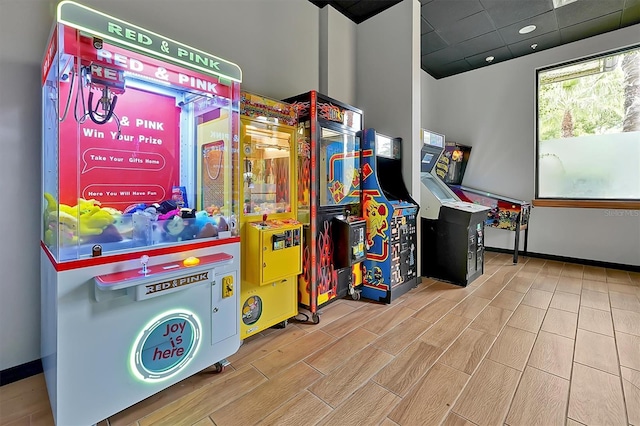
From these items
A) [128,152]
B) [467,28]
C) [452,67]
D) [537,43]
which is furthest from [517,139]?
[128,152]

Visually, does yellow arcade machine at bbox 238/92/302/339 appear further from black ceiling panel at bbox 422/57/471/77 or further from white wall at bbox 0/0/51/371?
black ceiling panel at bbox 422/57/471/77

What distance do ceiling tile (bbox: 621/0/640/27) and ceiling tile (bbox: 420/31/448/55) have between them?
6.77 ft

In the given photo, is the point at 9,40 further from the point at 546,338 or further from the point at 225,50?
the point at 546,338

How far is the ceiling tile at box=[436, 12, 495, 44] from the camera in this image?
12.3 ft

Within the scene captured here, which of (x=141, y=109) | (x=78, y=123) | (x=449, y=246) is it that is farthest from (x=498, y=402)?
(x=141, y=109)

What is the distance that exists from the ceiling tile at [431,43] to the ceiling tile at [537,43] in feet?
3.70

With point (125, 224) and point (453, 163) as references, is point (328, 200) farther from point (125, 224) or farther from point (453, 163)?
point (453, 163)

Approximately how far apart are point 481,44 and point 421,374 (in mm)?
4914

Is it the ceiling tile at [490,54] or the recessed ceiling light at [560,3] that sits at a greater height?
the ceiling tile at [490,54]

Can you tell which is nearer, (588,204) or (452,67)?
(588,204)

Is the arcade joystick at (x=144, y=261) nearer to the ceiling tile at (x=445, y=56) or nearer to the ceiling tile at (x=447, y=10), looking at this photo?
the ceiling tile at (x=447, y=10)

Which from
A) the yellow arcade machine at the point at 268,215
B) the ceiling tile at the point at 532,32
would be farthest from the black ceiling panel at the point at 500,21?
the yellow arcade machine at the point at 268,215

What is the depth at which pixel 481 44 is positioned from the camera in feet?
14.5

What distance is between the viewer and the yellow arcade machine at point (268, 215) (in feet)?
6.73
